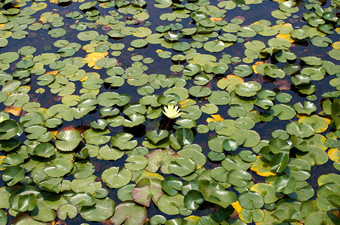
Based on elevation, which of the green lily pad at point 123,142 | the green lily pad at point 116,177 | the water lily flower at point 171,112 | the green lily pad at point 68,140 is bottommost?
the green lily pad at point 116,177

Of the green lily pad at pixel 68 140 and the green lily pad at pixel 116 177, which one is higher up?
the green lily pad at pixel 68 140

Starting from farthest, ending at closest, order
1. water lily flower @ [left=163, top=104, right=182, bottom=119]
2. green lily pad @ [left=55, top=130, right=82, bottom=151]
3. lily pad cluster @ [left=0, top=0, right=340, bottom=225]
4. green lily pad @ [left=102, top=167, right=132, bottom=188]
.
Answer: water lily flower @ [left=163, top=104, right=182, bottom=119] < green lily pad @ [left=55, top=130, right=82, bottom=151] < green lily pad @ [left=102, top=167, right=132, bottom=188] < lily pad cluster @ [left=0, top=0, right=340, bottom=225]

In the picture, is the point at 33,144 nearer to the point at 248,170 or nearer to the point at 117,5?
the point at 248,170

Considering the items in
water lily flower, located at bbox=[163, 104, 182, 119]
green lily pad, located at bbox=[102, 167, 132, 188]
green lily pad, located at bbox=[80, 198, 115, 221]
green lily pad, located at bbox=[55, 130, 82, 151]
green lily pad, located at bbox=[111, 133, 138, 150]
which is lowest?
green lily pad, located at bbox=[80, 198, 115, 221]

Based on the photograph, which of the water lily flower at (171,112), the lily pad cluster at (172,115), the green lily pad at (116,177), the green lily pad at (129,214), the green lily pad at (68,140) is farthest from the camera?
the water lily flower at (171,112)

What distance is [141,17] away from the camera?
17.4ft

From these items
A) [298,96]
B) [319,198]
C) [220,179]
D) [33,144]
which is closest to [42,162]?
[33,144]

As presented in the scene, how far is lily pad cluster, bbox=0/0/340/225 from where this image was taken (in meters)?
2.80

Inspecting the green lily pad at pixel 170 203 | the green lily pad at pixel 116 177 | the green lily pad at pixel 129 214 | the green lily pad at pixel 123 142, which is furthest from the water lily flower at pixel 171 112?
the green lily pad at pixel 129 214

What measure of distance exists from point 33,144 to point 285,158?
2.38m

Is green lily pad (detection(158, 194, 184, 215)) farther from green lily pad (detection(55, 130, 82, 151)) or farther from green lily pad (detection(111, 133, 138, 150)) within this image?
green lily pad (detection(55, 130, 82, 151))

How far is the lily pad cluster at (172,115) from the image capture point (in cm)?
280

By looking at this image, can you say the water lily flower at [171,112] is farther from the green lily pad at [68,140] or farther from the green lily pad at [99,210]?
the green lily pad at [99,210]

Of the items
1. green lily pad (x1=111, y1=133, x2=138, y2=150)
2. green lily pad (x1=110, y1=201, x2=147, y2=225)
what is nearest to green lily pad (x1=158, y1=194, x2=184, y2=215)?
green lily pad (x1=110, y1=201, x2=147, y2=225)
